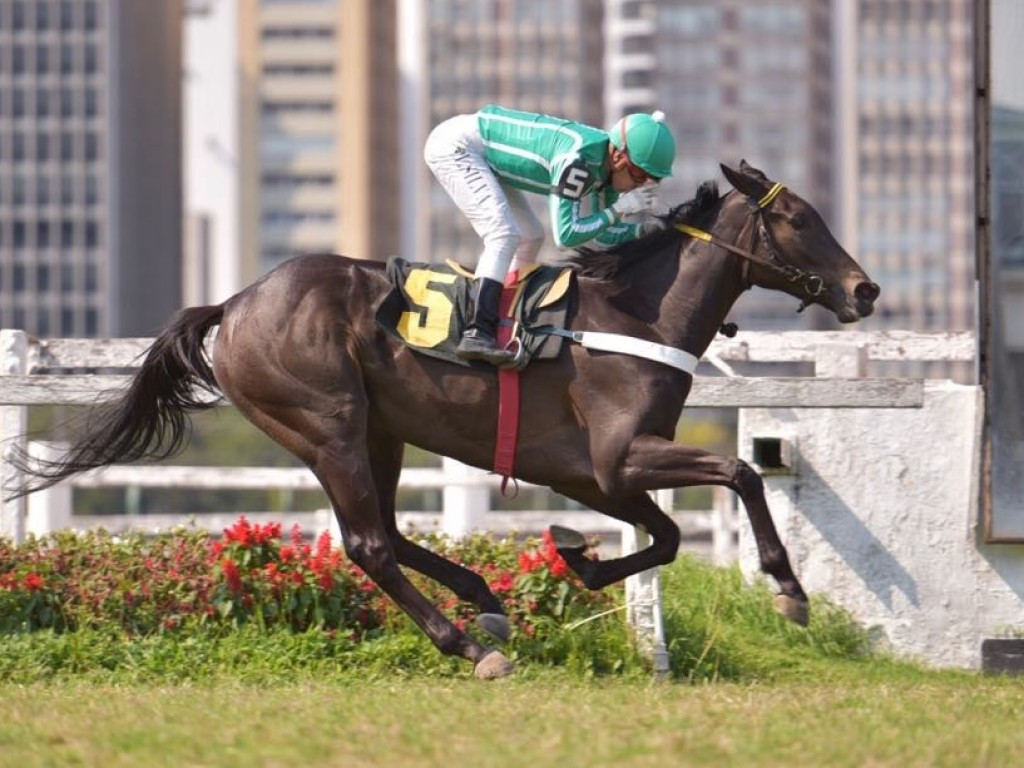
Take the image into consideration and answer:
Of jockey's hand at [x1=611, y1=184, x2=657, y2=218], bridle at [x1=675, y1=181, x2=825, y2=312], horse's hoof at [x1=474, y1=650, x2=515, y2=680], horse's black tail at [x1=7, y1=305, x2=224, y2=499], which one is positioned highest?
jockey's hand at [x1=611, y1=184, x2=657, y2=218]

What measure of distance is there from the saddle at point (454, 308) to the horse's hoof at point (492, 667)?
3.83 ft

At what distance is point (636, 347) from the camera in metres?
8.35

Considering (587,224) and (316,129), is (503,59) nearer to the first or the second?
Result: (316,129)

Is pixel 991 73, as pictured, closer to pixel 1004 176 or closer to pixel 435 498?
pixel 1004 176

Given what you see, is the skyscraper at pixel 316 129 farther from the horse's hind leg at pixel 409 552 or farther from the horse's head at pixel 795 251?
the horse's head at pixel 795 251

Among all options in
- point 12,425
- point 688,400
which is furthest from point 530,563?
point 12,425

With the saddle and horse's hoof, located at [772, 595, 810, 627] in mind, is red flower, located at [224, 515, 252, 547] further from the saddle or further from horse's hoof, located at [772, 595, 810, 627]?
→ horse's hoof, located at [772, 595, 810, 627]

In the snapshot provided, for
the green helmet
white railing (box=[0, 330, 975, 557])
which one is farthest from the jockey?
white railing (box=[0, 330, 975, 557])

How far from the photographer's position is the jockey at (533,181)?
8.32 meters

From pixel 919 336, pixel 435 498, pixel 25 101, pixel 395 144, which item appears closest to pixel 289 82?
pixel 395 144

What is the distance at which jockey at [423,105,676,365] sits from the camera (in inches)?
328

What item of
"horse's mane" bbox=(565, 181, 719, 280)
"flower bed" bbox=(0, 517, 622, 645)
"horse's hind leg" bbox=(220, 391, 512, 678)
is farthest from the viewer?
"flower bed" bbox=(0, 517, 622, 645)

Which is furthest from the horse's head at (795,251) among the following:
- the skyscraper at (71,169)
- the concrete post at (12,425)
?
the skyscraper at (71,169)

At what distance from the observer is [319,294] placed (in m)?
8.61
